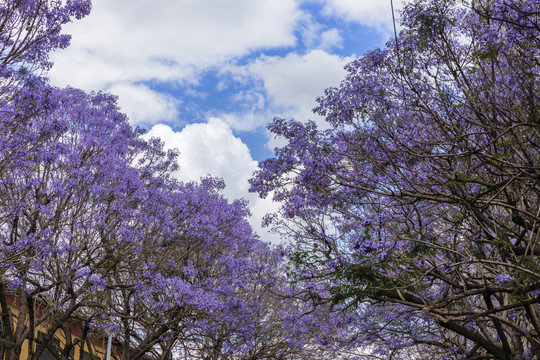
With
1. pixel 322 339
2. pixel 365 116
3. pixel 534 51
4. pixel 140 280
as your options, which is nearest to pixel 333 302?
pixel 365 116

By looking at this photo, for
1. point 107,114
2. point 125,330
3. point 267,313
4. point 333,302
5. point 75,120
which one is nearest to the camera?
point 333,302

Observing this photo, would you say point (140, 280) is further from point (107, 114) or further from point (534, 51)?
point (534, 51)

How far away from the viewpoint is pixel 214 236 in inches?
666

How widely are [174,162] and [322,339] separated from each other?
7.03m

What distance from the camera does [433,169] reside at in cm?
1008

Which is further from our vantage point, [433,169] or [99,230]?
[99,230]

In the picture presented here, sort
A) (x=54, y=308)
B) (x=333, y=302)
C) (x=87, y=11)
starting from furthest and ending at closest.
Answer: (x=54, y=308) < (x=87, y=11) < (x=333, y=302)

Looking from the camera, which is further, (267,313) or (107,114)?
(267,313)

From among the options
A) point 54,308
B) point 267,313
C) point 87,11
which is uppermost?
point 87,11

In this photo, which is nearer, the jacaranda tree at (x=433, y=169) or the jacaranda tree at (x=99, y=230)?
the jacaranda tree at (x=433, y=169)

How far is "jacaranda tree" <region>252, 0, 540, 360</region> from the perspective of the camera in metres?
8.26

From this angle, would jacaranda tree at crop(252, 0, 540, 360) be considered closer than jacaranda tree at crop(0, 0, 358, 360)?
Yes

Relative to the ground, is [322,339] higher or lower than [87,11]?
lower

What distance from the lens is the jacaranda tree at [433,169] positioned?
826cm
